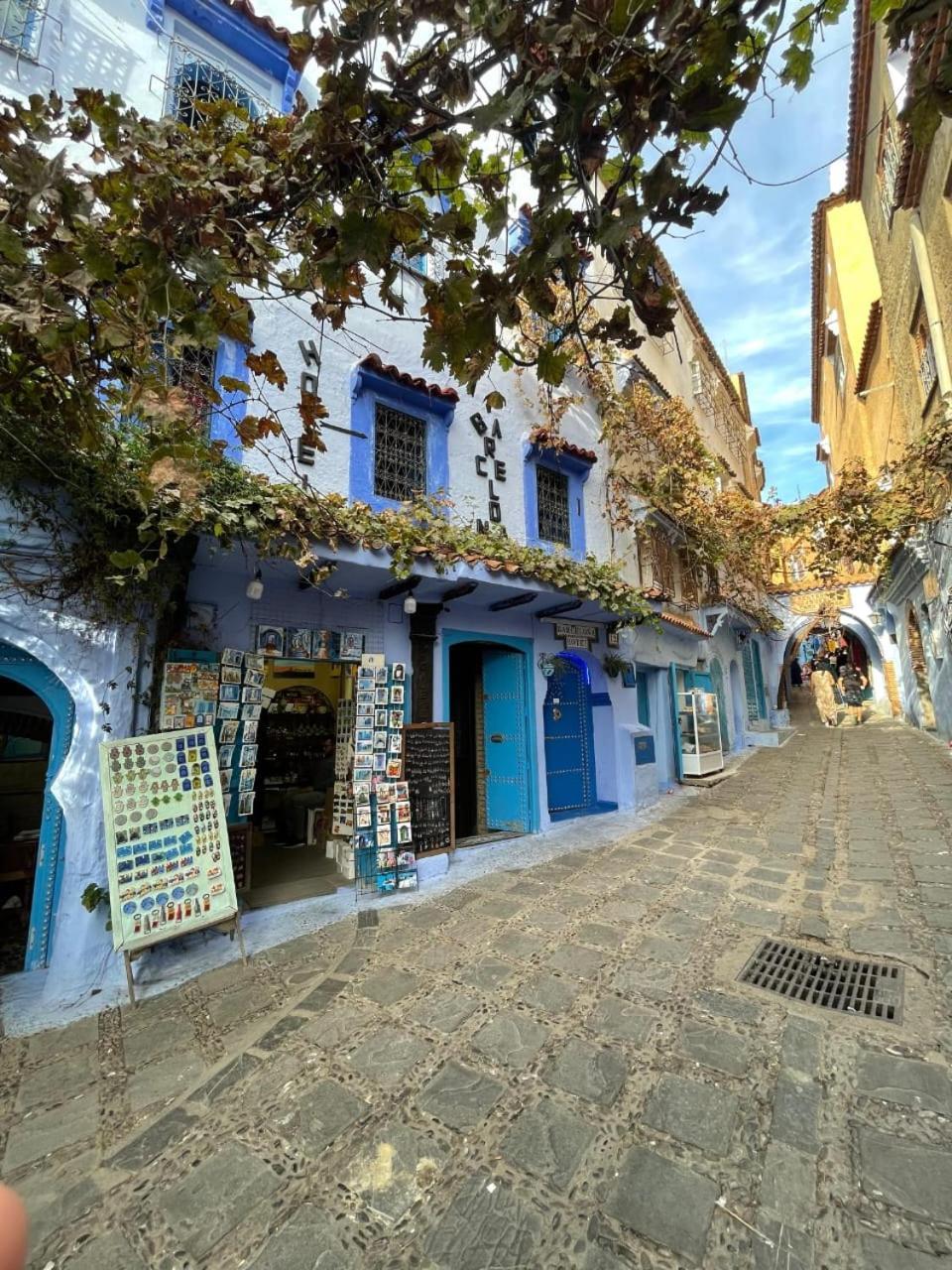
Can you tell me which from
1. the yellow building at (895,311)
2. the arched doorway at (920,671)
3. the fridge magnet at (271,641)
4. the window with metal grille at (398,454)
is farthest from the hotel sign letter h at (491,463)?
the arched doorway at (920,671)

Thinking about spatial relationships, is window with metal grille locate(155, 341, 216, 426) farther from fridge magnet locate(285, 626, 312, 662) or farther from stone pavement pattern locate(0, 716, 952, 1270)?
stone pavement pattern locate(0, 716, 952, 1270)

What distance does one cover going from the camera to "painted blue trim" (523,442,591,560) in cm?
774

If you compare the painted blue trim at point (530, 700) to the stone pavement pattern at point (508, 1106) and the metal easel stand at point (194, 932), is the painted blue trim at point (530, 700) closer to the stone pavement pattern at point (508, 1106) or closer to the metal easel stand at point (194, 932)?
the stone pavement pattern at point (508, 1106)

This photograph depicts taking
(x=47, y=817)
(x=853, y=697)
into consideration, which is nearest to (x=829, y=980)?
(x=47, y=817)

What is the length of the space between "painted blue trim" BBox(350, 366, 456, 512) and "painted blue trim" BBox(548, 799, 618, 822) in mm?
5294

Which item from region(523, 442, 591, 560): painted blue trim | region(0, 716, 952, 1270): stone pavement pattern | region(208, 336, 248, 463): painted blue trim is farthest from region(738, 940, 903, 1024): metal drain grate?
region(208, 336, 248, 463): painted blue trim

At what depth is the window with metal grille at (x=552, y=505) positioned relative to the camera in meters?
8.08

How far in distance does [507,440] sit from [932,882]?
23.4ft

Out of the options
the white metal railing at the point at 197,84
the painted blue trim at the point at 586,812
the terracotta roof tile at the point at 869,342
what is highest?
the terracotta roof tile at the point at 869,342

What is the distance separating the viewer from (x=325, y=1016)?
3.28 m

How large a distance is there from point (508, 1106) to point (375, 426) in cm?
628

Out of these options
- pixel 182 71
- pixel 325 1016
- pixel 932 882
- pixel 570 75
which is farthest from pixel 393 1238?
pixel 182 71

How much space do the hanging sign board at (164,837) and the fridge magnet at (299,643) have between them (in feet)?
4.11

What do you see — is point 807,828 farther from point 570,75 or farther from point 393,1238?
point 570,75
